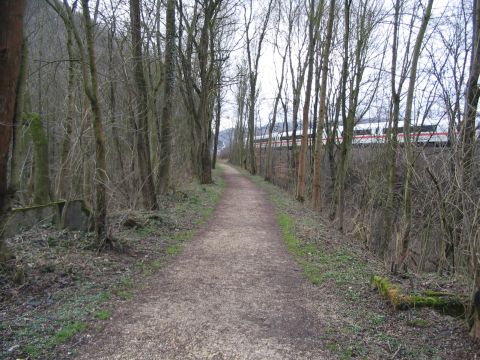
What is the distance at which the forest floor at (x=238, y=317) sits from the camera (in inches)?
133

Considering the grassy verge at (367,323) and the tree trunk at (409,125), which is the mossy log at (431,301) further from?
the tree trunk at (409,125)

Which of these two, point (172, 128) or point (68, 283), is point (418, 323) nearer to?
point (68, 283)

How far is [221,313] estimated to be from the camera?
4.21m

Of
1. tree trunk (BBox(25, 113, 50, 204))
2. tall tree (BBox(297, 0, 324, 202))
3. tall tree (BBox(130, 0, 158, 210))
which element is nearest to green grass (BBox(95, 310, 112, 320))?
Result: tall tree (BBox(130, 0, 158, 210))

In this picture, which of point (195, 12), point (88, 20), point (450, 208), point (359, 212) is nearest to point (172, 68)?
point (195, 12)

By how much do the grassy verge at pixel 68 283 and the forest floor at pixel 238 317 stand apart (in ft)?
0.06

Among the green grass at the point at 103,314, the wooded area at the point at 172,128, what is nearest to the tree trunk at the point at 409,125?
the wooded area at the point at 172,128

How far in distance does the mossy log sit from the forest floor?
10cm

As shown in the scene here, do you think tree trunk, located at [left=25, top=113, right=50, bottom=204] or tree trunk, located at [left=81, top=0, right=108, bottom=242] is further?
tree trunk, located at [left=25, top=113, right=50, bottom=204]

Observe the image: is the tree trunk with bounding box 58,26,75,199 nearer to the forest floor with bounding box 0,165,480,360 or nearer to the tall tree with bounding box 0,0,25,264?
the forest floor with bounding box 0,165,480,360

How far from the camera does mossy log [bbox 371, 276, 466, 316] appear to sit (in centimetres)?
399

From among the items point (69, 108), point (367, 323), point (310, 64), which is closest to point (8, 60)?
point (367, 323)

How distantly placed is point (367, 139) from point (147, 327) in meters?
16.5

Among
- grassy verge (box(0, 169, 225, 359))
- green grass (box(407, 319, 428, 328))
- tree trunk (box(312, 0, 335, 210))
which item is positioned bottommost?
green grass (box(407, 319, 428, 328))
